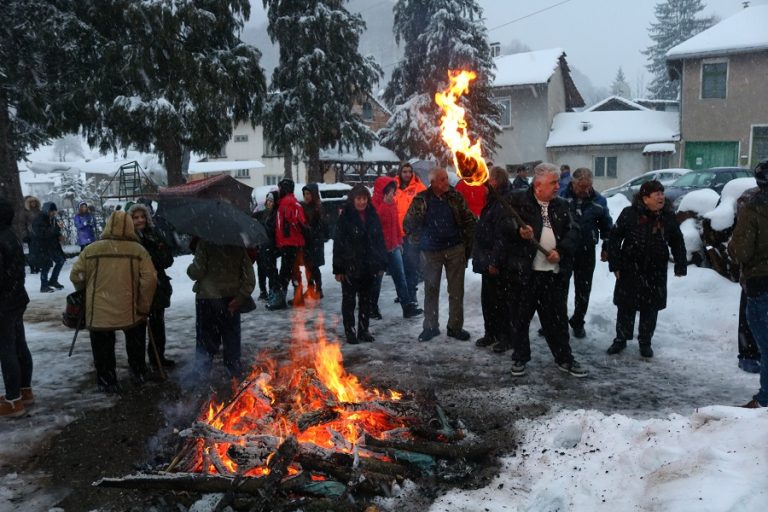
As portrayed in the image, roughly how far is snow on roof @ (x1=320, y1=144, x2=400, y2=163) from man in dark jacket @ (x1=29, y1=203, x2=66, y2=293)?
689 inches

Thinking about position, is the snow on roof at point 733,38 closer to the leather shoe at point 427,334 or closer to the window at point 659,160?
the window at point 659,160

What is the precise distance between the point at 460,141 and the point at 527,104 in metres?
31.4

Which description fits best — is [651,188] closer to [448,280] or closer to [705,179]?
[448,280]

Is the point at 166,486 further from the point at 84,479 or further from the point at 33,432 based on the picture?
the point at 33,432

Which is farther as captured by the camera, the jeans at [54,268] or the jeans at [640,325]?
the jeans at [54,268]

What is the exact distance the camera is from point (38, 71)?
656 inches

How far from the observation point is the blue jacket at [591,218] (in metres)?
6.82

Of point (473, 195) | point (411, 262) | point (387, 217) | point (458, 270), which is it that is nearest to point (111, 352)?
point (458, 270)

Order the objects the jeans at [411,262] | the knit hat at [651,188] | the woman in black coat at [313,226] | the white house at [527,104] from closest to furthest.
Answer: the knit hat at [651,188] < the woman in black coat at [313,226] < the jeans at [411,262] < the white house at [527,104]

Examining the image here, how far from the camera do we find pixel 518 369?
5.89 metres

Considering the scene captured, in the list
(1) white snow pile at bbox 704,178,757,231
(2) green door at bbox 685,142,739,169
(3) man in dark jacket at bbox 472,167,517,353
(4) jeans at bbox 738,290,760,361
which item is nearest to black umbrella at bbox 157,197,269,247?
(3) man in dark jacket at bbox 472,167,517,353

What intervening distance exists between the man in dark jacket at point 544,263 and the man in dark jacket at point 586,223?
1050 mm

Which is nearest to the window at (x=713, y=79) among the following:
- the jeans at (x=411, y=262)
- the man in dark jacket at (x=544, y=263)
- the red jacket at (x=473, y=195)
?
the jeans at (x=411, y=262)

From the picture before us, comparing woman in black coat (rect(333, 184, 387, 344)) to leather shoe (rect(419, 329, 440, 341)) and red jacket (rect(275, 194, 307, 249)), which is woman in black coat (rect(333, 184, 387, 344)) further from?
red jacket (rect(275, 194, 307, 249))
